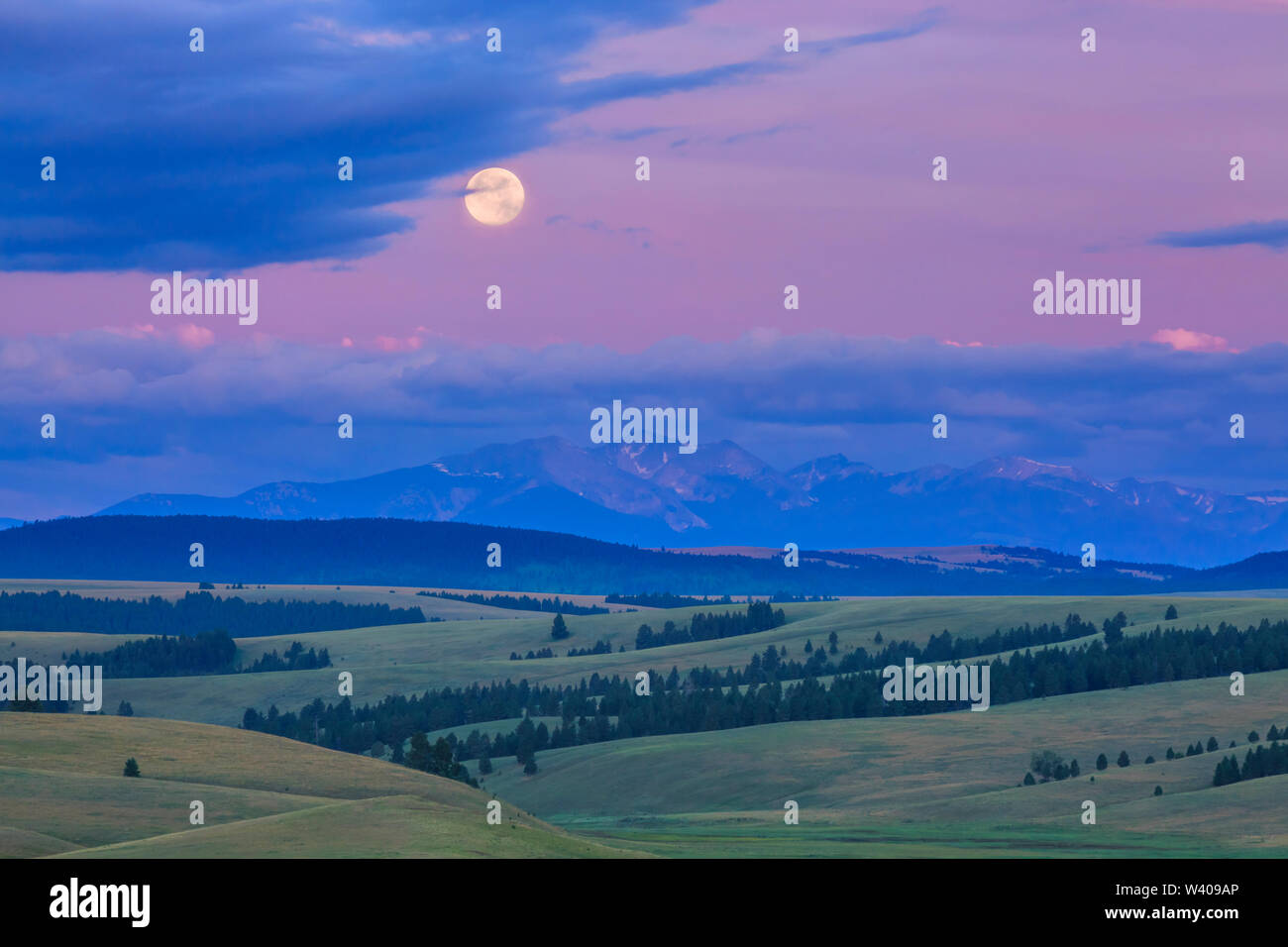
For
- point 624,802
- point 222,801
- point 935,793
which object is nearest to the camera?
point 222,801

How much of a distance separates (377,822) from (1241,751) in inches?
4862

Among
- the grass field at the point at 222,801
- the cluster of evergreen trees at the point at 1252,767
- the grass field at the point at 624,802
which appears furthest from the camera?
the cluster of evergreen trees at the point at 1252,767

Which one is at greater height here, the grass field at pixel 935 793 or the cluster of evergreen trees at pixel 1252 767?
the cluster of evergreen trees at pixel 1252 767

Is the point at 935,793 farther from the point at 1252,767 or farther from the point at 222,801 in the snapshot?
the point at 222,801

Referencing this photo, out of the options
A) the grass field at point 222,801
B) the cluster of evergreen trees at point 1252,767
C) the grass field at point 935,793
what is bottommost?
the grass field at point 935,793

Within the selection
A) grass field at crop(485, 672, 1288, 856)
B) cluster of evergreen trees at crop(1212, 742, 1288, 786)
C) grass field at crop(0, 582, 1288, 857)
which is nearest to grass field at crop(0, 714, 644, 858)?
grass field at crop(0, 582, 1288, 857)

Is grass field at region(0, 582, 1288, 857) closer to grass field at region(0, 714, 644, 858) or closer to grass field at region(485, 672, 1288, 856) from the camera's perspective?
grass field at region(0, 714, 644, 858)

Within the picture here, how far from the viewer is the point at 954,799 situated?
15512 centimetres

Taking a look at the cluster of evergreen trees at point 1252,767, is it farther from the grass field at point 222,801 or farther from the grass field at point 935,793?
the grass field at point 222,801

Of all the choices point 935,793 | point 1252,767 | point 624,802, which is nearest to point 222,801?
point 624,802

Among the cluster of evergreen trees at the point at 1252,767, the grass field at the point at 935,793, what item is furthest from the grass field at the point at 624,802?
the cluster of evergreen trees at the point at 1252,767

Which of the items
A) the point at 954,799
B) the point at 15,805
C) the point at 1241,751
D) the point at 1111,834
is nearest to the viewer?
the point at 15,805
